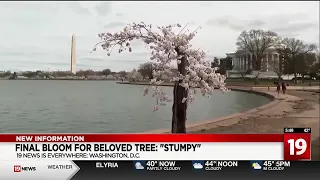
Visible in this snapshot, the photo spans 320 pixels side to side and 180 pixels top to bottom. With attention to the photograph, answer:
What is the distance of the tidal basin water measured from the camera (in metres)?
3.53

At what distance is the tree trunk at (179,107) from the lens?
3.60 m

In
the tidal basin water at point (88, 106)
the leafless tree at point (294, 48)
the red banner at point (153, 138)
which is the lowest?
the red banner at point (153, 138)

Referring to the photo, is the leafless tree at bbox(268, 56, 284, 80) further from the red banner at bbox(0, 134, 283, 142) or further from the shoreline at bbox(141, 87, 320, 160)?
the red banner at bbox(0, 134, 283, 142)

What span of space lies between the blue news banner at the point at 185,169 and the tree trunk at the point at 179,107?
50 centimetres

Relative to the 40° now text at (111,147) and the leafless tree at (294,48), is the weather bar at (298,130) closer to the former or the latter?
the 40° now text at (111,147)

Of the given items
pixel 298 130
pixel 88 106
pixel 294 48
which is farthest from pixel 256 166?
pixel 88 106

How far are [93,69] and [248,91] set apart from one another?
2.05 meters

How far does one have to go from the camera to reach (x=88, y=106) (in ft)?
12.6

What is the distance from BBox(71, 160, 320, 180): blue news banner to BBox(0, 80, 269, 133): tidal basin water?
1.30 ft

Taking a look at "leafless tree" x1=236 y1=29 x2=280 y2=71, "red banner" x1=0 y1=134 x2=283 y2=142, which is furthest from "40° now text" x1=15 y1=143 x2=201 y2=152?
"leafless tree" x1=236 y1=29 x2=280 y2=71

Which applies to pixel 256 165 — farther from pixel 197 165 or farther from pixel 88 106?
pixel 88 106

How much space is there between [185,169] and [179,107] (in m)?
0.77

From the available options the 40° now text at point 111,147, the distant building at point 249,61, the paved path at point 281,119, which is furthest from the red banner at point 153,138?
the distant building at point 249,61

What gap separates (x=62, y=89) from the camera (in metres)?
3.88
